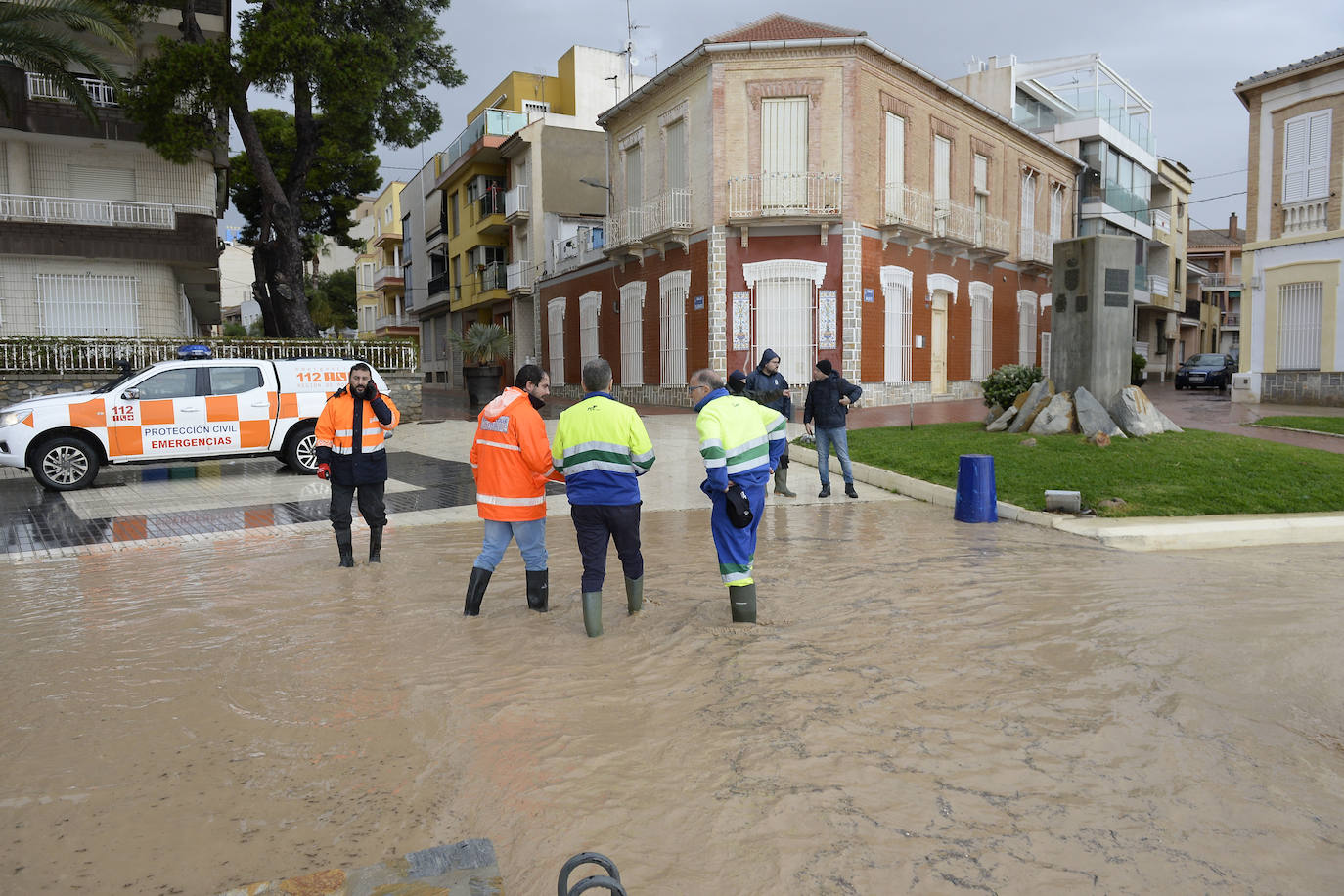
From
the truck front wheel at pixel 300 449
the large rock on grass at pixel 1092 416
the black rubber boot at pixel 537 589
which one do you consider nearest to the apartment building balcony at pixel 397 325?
the truck front wheel at pixel 300 449

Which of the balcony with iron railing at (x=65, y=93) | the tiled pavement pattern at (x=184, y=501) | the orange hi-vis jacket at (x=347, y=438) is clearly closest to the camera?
the orange hi-vis jacket at (x=347, y=438)

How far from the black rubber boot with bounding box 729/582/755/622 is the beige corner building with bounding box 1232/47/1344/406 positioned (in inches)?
890

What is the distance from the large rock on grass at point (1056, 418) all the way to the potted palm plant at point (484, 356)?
648 inches

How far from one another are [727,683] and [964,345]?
23.6 metres

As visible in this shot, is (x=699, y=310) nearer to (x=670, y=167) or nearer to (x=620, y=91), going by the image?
(x=670, y=167)

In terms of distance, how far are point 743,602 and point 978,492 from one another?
16.1 feet

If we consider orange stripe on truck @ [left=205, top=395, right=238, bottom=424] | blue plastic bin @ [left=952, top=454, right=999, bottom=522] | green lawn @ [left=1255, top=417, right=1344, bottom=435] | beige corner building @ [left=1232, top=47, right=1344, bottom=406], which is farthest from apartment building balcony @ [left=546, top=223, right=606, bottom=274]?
blue plastic bin @ [left=952, top=454, right=999, bottom=522]

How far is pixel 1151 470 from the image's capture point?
36.5ft

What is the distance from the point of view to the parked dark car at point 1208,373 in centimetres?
3259

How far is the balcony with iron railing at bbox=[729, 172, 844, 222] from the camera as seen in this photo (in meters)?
21.3

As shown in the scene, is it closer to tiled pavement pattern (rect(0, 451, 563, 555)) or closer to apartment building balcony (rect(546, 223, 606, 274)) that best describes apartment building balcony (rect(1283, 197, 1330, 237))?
apartment building balcony (rect(546, 223, 606, 274))

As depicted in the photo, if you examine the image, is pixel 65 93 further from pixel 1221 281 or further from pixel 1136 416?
pixel 1221 281

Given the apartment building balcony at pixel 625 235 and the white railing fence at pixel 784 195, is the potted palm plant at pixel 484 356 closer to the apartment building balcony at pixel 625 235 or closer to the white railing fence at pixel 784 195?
the apartment building balcony at pixel 625 235

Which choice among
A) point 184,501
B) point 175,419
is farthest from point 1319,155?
point 184,501
